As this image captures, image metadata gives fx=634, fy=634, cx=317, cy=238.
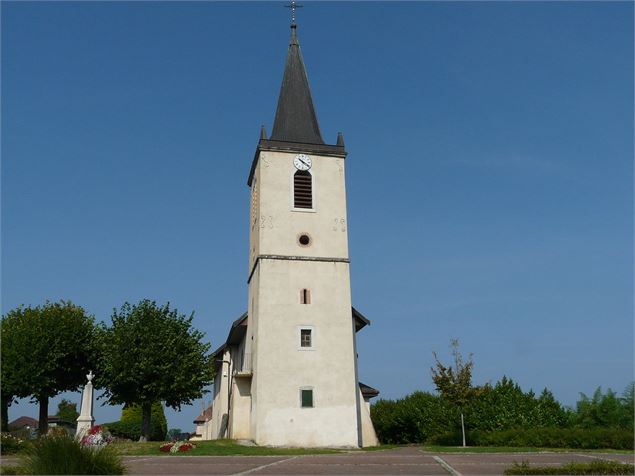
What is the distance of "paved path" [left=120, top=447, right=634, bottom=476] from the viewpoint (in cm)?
1616

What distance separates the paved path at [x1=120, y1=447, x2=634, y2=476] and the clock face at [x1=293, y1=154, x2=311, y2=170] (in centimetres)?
1606

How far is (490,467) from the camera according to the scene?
55.3ft

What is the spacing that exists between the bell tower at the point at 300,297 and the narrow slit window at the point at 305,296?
0.05m

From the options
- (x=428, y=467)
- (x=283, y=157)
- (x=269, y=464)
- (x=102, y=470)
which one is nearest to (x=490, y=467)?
(x=428, y=467)

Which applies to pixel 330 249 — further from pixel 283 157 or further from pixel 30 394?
pixel 30 394

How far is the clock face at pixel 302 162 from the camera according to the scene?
109 feet

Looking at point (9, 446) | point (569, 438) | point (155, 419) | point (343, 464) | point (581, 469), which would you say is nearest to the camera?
point (581, 469)

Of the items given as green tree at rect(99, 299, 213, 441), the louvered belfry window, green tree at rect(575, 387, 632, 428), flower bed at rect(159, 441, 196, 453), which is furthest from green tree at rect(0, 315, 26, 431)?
green tree at rect(575, 387, 632, 428)

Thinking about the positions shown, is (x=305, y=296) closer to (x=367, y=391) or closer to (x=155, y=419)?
(x=367, y=391)

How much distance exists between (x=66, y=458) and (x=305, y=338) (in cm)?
1863

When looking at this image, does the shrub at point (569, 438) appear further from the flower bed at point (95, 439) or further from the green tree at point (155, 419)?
the green tree at point (155, 419)

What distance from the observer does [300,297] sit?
3084cm

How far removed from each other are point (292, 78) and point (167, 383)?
18712 mm

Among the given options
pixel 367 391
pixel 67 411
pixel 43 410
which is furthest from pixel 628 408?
pixel 67 411
